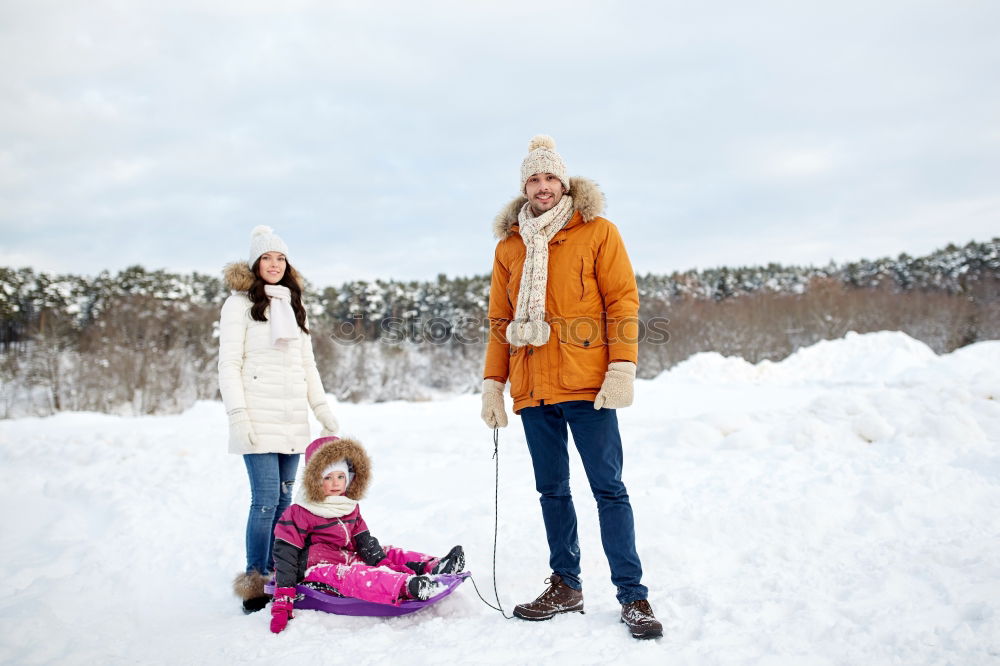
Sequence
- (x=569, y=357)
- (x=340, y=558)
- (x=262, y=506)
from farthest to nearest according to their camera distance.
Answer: (x=262, y=506) < (x=340, y=558) < (x=569, y=357)

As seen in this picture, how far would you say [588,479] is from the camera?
2994 mm

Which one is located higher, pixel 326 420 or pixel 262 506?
pixel 326 420

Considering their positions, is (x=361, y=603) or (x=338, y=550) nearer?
(x=361, y=603)

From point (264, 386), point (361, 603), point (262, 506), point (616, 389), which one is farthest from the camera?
point (264, 386)

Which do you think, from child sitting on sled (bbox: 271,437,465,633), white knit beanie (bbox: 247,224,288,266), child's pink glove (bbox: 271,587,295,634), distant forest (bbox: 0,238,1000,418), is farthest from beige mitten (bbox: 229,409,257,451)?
distant forest (bbox: 0,238,1000,418)

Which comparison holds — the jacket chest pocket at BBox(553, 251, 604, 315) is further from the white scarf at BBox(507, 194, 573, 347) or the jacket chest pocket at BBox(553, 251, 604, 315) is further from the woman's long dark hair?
the woman's long dark hair

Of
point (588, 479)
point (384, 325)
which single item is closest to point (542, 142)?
point (588, 479)

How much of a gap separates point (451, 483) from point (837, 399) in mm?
4098

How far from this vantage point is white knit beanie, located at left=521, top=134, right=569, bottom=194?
3.08 metres

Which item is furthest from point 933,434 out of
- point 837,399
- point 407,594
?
point 407,594

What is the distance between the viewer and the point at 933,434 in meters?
5.44

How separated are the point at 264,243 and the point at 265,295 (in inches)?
13.4

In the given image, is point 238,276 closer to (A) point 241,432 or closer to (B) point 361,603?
(A) point 241,432

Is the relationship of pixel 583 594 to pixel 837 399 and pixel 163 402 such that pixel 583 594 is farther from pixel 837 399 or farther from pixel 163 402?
pixel 163 402
